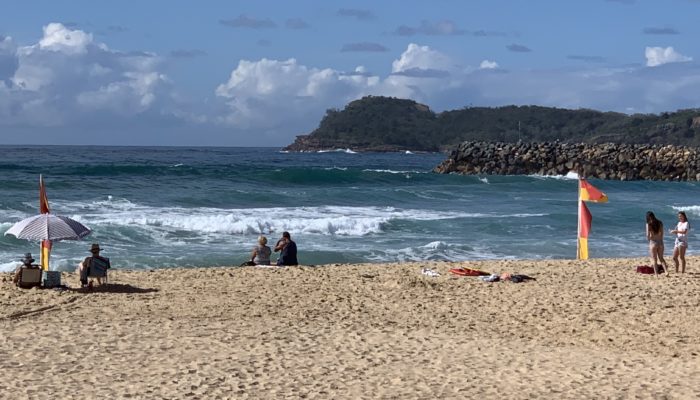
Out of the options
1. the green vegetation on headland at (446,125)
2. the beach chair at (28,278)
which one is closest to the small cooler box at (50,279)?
the beach chair at (28,278)

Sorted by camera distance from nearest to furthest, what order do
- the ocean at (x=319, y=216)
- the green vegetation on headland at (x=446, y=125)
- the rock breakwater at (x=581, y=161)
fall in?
1. the ocean at (x=319, y=216)
2. the rock breakwater at (x=581, y=161)
3. the green vegetation on headland at (x=446, y=125)

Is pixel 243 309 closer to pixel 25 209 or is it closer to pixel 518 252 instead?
pixel 518 252

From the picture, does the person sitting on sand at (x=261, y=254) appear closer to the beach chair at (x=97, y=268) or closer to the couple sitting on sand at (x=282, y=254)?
the couple sitting on sand at (x=282, y=254)

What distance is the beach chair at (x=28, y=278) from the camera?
12.8 m

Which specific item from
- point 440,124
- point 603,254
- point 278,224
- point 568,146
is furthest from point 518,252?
point 440,124

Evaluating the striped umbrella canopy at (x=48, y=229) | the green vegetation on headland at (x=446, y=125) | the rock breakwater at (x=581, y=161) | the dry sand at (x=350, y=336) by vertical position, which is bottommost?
the dry sand at (x=350, y=336)

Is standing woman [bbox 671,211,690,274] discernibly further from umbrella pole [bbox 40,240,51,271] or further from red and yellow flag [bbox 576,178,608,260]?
umbrella pole [bbox 40,240,51,271]

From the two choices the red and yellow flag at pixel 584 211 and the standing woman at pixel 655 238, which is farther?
the red and yellow flag at pixel 584 211

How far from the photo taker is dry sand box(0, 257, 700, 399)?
836cm

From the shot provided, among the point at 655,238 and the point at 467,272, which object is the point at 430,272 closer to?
the point at 467,272

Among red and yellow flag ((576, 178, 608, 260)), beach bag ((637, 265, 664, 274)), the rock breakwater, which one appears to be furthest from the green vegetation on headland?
beach bag ((637, 265, 664, 274))

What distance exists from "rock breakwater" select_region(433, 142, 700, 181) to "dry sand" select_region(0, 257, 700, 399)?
42.7 metres

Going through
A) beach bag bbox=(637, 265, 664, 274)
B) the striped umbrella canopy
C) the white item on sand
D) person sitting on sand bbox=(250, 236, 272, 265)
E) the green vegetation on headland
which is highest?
the green vegetation on headland

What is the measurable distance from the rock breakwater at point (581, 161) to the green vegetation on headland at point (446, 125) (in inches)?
3241
